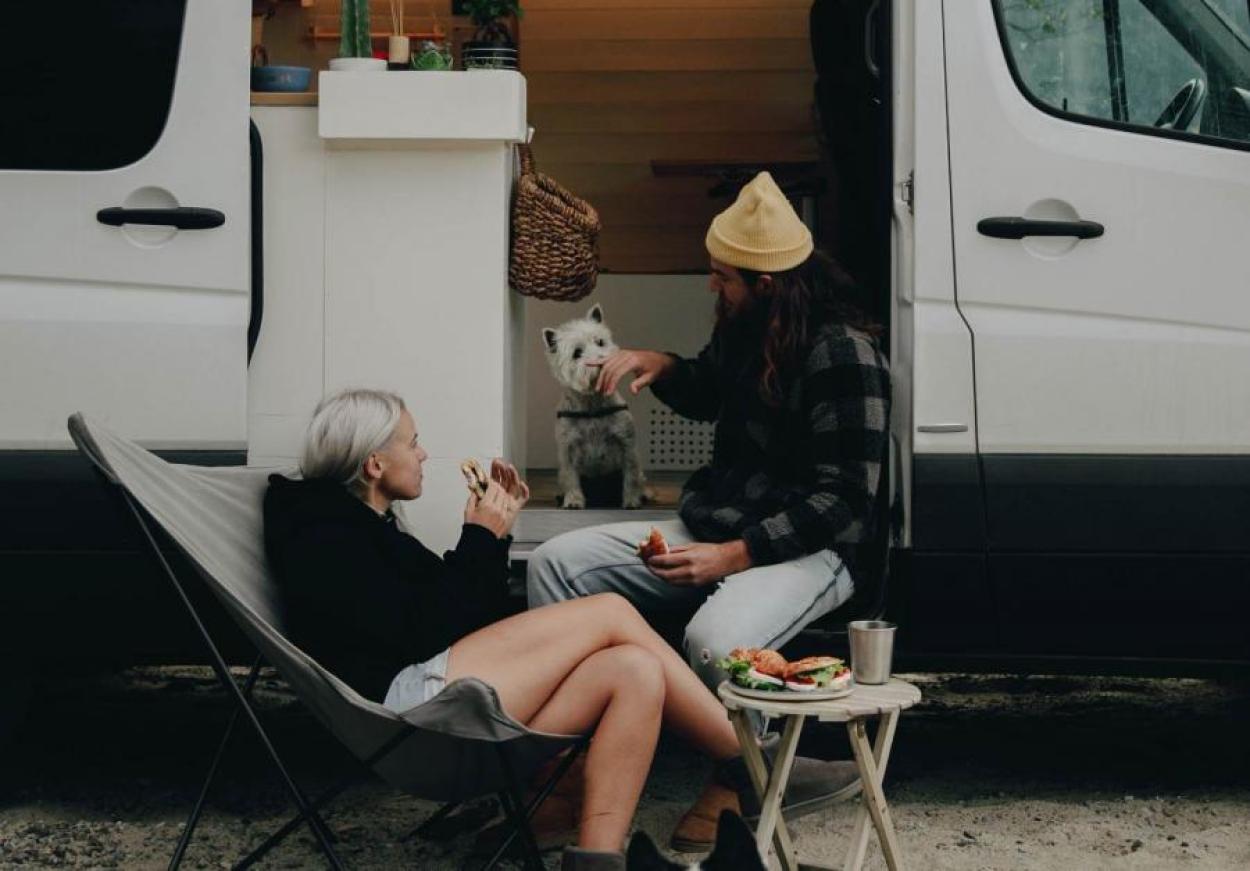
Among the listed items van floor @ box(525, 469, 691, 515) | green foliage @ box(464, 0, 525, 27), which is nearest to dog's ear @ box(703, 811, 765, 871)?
van floor @ box(525, 469, 691, 515)

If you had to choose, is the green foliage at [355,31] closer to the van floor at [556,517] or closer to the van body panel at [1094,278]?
the van floor at [556,517]

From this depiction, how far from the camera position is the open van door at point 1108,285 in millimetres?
3539

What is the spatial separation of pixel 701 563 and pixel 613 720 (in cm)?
54

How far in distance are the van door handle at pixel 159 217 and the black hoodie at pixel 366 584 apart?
622 mm

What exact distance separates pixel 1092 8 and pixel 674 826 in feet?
6.28

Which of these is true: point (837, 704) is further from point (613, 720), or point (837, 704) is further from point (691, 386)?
point (691, 386)

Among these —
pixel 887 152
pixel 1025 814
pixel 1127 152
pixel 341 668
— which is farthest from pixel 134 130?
pixel 1025 814

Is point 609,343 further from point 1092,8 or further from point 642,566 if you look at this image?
point 1092,8

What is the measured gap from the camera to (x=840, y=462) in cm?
359

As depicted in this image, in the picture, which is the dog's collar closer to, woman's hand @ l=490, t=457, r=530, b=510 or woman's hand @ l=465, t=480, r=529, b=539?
woman's hand @ l=490, t=457, r=530, b=510

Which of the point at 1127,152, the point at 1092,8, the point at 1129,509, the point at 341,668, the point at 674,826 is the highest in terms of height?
the point at 1092,8

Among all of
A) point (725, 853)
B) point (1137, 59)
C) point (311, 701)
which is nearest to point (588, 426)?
point (1137, 59)

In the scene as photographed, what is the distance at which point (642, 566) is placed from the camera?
3.76 meters

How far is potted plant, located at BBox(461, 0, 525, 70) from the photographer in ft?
12.6
